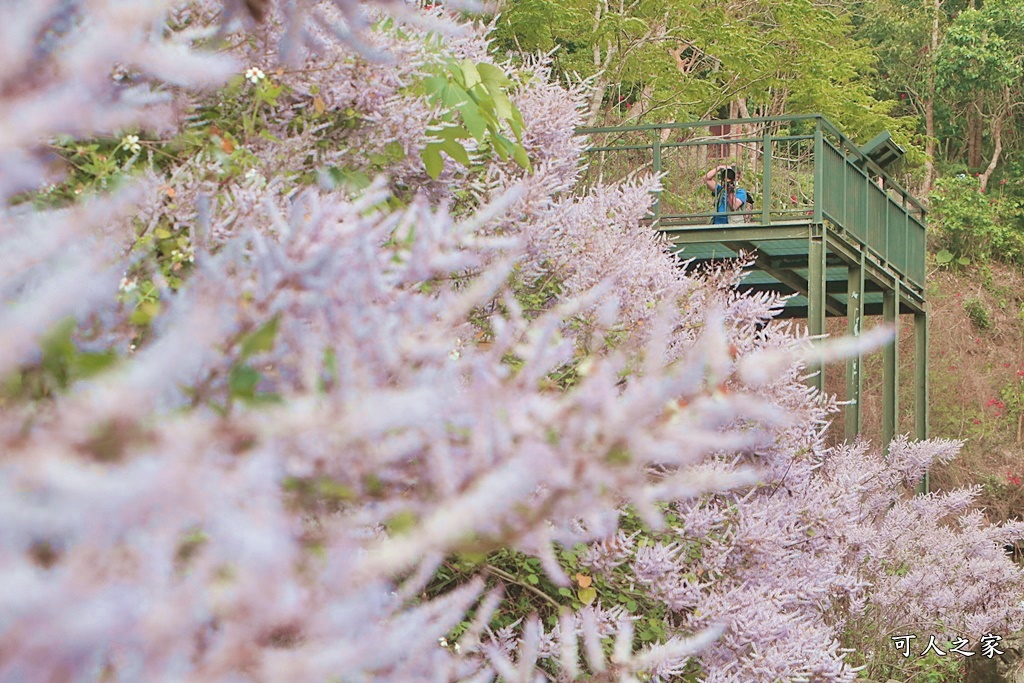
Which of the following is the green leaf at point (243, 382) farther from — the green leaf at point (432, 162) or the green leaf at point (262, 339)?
the green leaf at point (432, 162)

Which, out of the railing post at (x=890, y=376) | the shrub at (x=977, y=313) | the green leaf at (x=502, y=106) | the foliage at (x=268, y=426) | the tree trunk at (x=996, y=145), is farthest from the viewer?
the tree trunk at (x=996, y=145)

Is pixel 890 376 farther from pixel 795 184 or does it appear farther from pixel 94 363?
pixel 94 363

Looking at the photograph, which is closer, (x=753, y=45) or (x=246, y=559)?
(x=246, y=559)

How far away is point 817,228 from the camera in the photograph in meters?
10.5

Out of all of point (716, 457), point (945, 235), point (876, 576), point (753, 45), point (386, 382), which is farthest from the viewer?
point (945, 235)

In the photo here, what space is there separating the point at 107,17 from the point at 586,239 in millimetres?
4464

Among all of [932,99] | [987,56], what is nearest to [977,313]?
[987,56]

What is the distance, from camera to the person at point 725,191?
1188cm

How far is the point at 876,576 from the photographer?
8.48m

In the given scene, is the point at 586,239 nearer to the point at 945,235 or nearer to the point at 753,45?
the point at 753,45

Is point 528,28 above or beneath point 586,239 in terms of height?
above

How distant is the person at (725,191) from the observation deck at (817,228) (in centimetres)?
16

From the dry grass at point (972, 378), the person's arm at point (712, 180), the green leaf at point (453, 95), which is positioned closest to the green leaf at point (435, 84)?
the green leaf at point (453, 95)

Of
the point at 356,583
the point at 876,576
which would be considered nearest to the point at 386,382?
the point at 356,583
